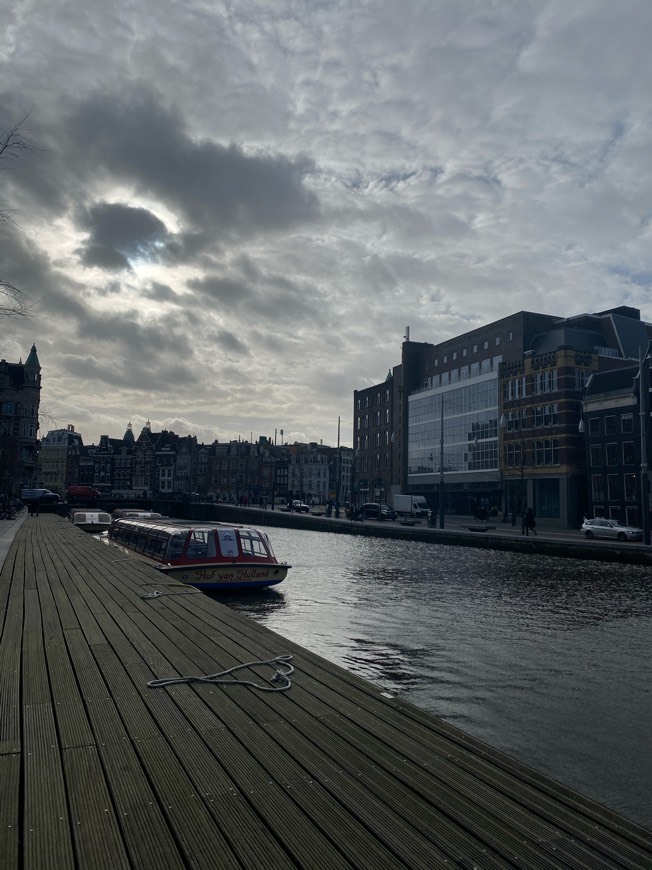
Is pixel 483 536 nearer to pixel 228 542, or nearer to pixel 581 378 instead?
pixel 228 542

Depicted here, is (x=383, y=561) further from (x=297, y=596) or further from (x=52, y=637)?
(x=52, y=637)

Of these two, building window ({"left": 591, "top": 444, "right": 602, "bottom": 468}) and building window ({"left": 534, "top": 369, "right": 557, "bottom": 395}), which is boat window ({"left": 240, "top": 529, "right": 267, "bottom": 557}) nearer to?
building window ({"left": 591, "top": 444, "right": 602, "bottom": 468})

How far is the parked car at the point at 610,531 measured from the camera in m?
48.0

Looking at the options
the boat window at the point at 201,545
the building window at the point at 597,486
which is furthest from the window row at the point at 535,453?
the boat window at the point at 201,545

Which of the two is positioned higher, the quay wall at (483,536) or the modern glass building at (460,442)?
the modern glass building at (460,442)

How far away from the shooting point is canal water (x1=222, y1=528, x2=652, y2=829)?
1023 centimetres

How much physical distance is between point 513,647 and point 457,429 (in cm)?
7874

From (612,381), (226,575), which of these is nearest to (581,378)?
(612,381)

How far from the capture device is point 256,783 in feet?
16.6

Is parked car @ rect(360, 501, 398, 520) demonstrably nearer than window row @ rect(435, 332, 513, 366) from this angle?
Yes

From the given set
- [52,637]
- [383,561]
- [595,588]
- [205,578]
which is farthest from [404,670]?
[383,561]

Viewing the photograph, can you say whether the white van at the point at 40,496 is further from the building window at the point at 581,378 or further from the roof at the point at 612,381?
the roof at the point at 612,381

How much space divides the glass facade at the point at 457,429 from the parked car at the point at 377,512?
14156mm

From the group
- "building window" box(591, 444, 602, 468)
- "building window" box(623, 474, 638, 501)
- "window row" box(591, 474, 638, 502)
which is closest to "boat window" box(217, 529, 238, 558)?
"window row" box(591, 474, 638, 502)
